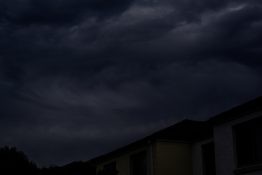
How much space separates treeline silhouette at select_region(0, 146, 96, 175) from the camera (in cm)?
Answer: 1692

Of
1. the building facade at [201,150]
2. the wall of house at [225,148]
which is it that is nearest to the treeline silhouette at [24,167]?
the building facade at [201,150]

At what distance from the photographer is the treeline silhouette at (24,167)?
16922 mm

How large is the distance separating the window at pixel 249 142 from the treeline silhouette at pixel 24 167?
5.75 meters

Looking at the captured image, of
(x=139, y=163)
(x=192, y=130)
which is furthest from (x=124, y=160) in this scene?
(x=192, y=130)

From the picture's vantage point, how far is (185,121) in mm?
27641

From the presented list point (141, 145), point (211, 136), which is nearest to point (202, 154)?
point (211, 136)

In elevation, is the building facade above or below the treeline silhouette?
above

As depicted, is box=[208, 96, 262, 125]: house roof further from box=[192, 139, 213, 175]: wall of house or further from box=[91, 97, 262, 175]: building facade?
box=[192, 139, 213, 175]: wall of house

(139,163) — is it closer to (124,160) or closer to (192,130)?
(124,160)

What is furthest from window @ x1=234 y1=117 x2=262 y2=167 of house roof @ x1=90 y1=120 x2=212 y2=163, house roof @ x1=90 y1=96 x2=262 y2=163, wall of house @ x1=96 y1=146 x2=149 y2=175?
wall of house @ x1=96 y1=146 x2=149 y2=175

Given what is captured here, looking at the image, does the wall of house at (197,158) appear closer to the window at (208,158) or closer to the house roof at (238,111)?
the window at (208,158)

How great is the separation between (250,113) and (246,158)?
1838 millimetres

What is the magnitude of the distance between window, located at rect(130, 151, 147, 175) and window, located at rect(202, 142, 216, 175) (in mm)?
3452

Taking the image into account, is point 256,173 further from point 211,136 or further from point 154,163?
point 154,163
